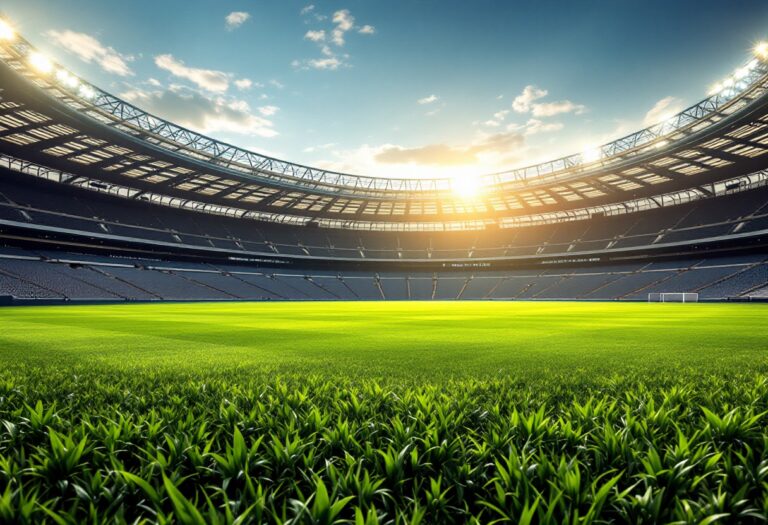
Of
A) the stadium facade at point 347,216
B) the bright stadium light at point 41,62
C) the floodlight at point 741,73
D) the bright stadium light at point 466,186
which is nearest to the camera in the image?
the bright stadium light at point 41,62

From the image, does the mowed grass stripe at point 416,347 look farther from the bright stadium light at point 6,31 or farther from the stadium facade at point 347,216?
the stadium facade at point 347,216

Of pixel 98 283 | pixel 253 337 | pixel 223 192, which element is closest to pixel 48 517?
pixel 253 337

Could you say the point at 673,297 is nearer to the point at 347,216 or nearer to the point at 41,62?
the point at 347,216

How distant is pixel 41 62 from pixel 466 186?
4940 centimetres

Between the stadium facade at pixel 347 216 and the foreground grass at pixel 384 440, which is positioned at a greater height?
the stadium facade at pixel 347 216

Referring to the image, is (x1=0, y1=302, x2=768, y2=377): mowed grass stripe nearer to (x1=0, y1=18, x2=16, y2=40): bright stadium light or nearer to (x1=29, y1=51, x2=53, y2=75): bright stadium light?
(x1=0, y1=18, x2=16, y2=40): bright stadium light

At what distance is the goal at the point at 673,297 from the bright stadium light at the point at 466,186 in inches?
1091

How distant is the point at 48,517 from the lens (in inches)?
85.1

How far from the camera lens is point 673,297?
47.9 metres

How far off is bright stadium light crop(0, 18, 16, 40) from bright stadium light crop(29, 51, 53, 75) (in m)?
2.03

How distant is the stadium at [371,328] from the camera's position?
2.48 m

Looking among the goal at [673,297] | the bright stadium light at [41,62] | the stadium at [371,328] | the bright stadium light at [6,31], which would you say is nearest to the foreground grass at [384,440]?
the stadium at [371,328]

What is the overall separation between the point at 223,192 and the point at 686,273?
67571 millimetres

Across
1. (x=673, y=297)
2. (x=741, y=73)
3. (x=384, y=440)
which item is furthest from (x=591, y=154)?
(x=384, y=440)
